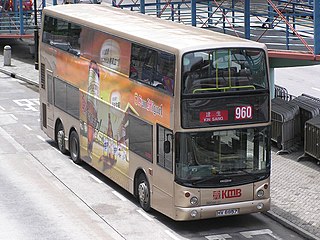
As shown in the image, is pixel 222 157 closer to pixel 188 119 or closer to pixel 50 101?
pixel 188 119

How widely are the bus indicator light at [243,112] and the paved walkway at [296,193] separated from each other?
2538 millimetres

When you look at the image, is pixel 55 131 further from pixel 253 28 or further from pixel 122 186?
pixel 253 28

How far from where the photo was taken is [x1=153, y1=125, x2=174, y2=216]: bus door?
62.2ft

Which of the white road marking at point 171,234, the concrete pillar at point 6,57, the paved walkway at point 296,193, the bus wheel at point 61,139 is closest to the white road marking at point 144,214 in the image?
the white road marking at point 171,234

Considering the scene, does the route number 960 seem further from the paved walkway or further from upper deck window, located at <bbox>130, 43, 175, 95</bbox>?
the paved walkway

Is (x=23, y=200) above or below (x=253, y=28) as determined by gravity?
below

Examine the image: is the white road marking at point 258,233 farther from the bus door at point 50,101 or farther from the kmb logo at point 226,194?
the bus door at point 50,101

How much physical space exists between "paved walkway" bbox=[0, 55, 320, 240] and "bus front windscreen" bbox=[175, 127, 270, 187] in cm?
141

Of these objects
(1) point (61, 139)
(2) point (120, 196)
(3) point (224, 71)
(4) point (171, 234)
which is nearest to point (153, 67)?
(3) point (224, 71)

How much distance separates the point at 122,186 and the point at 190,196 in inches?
136

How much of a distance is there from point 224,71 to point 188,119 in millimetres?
1255

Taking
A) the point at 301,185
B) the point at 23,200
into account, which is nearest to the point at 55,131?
the point at 23,200

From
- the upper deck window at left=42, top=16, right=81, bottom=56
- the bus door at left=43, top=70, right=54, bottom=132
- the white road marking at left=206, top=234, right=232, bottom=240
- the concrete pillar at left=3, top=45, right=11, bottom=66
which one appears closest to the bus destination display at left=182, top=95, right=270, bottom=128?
the white road marking at left=206, top=234, right=232, bottom=240

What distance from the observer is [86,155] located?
2434 cm
